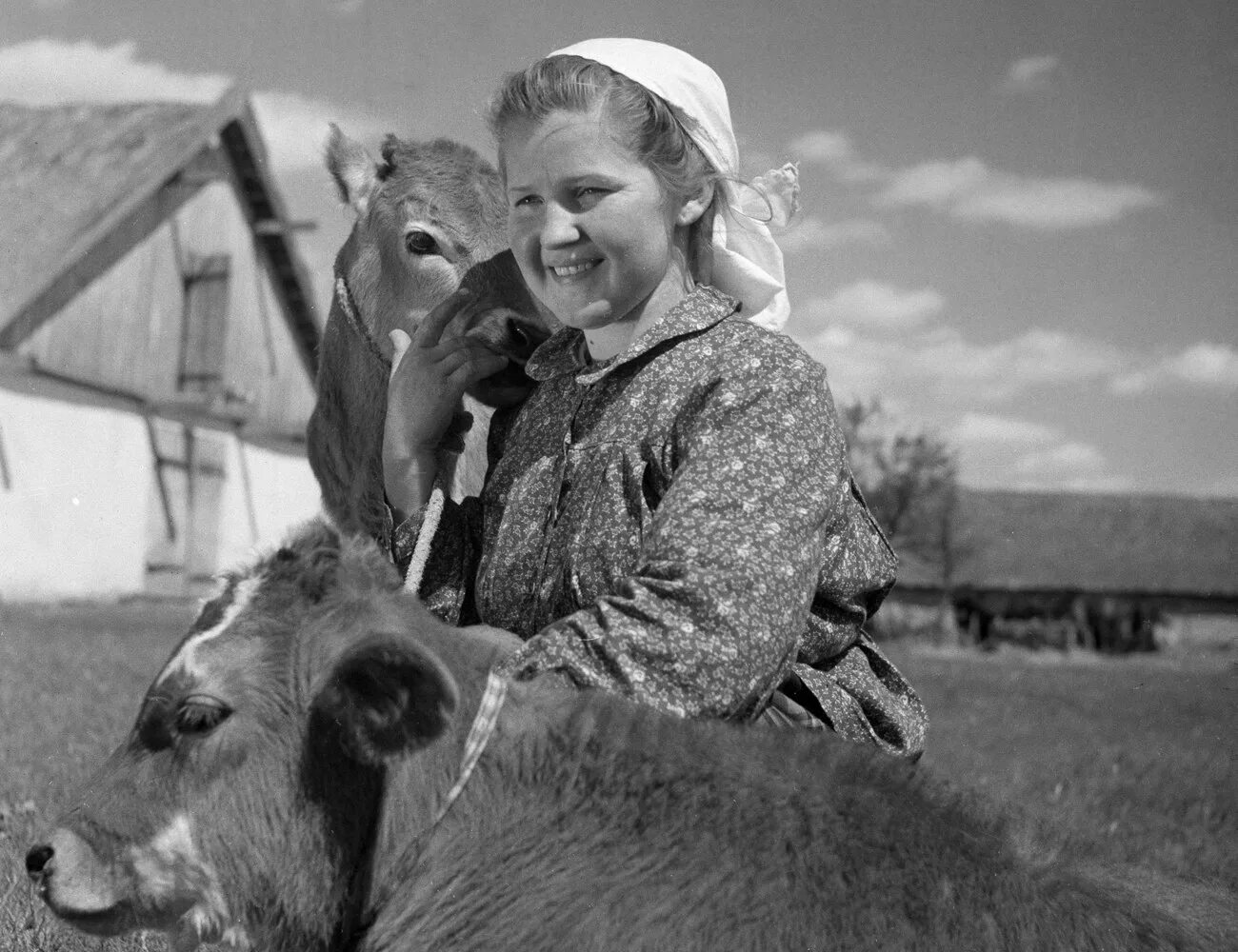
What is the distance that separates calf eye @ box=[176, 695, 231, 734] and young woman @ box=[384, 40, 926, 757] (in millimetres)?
483

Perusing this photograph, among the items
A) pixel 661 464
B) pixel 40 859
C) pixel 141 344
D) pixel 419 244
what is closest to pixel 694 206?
pixel 661 464

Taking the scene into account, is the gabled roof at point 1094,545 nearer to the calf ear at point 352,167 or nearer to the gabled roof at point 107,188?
the gabled roof at point 107,188

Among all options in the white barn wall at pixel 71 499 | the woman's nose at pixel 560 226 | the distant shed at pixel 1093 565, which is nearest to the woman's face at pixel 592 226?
the woman's nose at pixel 560 226

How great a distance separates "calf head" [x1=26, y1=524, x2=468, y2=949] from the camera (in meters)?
2.19

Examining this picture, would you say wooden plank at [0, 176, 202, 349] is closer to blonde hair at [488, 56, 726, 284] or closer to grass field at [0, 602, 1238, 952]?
grass field at [0, 602, 1238, 952]

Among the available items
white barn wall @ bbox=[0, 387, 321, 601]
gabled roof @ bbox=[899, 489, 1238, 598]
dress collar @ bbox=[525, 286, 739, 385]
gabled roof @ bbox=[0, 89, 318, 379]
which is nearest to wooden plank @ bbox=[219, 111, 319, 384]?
gabled roof @ bbox=[0, 89, 318, 379]

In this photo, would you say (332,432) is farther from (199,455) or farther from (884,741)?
(199,455)

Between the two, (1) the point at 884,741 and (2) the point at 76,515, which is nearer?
(1) the point at 884,741

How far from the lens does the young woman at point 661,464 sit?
8.15ft

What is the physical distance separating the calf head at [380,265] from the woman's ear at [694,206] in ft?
7.67

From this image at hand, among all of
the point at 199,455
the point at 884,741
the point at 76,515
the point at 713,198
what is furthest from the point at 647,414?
the point at 199,455

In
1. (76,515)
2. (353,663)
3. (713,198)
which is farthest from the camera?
→ (76,515)

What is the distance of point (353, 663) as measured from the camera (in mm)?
2062

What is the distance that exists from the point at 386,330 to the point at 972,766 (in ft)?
14.7
